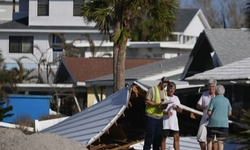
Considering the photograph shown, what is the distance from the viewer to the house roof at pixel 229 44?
23398 mm

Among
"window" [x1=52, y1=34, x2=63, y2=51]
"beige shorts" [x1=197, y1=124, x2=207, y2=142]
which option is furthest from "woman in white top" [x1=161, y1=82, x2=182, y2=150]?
"window" [x1=52, y1=34, x2=63, y2=51]

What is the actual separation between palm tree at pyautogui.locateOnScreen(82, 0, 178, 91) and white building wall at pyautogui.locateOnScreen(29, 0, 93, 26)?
79.9 feet

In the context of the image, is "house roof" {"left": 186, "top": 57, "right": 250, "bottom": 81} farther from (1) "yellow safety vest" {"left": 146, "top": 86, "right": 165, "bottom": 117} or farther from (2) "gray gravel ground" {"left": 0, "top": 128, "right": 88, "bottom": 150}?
(2) "gray gravel ground" {"left": 0, "top": 128, "right": 88, "bottom": 150}

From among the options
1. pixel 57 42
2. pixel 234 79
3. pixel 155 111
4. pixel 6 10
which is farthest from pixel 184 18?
pixel 155 111

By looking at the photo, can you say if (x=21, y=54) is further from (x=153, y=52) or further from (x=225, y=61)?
(x=225, y=61)

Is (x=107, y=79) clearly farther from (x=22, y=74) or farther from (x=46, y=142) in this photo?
(x=46, y=142)

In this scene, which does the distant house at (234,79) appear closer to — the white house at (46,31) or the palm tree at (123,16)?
the palm tree at (123,16)

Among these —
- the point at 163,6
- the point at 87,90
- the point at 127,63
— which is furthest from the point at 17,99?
the point at 163,6

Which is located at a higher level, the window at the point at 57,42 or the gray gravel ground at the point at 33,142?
the window at the point at 57,42

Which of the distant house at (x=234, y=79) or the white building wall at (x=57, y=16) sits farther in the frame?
the white building wall at (x=57, y=16)

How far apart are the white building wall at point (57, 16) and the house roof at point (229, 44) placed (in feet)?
83.8

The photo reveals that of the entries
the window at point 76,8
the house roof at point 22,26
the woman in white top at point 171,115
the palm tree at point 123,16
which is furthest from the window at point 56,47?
the woman in white top at point 171,115

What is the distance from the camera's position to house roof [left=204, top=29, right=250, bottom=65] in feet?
76.8

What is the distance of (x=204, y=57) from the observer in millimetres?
26125
